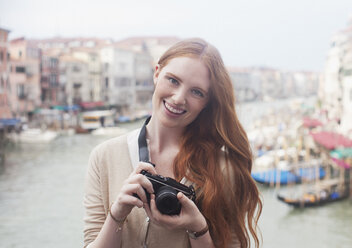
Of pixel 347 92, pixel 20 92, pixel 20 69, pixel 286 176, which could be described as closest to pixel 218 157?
pixel 286 176

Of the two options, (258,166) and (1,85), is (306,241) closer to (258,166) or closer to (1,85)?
(258,166)

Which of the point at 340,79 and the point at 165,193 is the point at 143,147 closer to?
the point at 165,193

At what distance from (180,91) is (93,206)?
0.45 feet

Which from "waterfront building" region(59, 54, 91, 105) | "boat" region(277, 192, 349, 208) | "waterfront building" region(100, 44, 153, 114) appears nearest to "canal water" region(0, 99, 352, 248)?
"boat" region(277, 192, 349, 208)

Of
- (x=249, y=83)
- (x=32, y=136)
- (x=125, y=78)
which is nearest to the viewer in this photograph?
(x=32, y=136)

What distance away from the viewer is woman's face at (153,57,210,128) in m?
0.39

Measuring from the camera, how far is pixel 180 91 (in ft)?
1.27

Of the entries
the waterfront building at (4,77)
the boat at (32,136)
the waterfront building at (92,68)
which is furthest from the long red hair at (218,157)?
the waterfront building at (92,68)

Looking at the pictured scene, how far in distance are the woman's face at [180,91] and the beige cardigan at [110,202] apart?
6 cm

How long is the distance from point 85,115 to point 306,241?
6.16 metres

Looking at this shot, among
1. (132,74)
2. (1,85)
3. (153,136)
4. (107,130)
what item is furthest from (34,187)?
(132,74)

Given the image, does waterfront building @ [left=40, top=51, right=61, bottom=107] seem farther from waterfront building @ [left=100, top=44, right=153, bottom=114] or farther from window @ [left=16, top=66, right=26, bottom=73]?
waterfront building @ [left=100, top=44, right=153, bottom=114]

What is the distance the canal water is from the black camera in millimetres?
2962

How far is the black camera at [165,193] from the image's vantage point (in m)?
0.34
